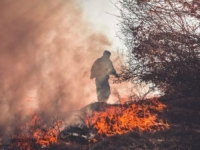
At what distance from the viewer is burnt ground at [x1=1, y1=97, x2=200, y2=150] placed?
6.49 m

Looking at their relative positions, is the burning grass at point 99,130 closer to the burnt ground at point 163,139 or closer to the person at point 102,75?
the burnt ground at point 163,139

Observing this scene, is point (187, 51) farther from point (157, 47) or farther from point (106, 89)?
point (106, 89)

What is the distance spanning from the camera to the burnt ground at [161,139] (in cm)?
649

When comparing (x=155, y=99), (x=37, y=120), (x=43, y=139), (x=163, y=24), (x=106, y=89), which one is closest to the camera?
(x=163, y=24)

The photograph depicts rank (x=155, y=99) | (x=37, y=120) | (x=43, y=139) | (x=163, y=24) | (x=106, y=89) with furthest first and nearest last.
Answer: (x=106, y=89) → (x=37, y=120) → (x=155, y=99) → (x=43, y=139) → (x=163, y=24)

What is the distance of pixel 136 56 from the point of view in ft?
25.0

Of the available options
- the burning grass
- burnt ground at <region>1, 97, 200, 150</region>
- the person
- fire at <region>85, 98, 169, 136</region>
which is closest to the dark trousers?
the person

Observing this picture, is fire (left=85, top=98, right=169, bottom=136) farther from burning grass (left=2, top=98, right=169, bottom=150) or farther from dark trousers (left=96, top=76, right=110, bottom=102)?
dark trousers (left=96, top=76, right=110, bottom=102)

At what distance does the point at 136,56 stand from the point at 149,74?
736mm

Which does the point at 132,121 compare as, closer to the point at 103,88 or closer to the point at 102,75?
the point at 103,88

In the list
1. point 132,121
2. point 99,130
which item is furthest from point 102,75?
point 99,130

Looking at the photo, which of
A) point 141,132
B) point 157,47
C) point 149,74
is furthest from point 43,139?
point 157,47

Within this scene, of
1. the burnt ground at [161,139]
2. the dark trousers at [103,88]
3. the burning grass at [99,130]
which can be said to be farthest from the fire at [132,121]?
the dark trousers at [103,88]

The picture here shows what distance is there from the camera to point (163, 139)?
7016mm
